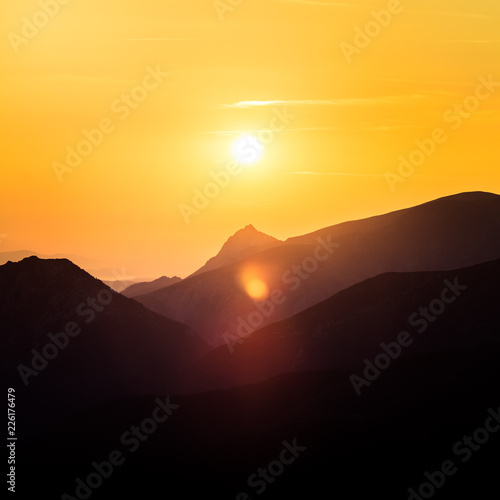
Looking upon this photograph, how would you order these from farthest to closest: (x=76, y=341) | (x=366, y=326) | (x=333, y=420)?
(x=76, y=341) < (x=366, y=326) < (x=333, y=420)

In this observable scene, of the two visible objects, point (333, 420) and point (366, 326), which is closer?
point (333, 420)

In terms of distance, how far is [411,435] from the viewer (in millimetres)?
86125

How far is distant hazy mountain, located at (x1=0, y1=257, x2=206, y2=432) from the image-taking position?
156 meters

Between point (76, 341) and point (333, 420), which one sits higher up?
point (76, 341)

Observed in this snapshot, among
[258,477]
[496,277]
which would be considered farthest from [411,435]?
[496,277]

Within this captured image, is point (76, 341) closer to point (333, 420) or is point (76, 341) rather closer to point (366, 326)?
Answer: point (366, 326)

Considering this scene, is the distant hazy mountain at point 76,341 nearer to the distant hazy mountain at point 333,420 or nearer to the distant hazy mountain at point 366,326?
the distant hazy mountain at point 366,326

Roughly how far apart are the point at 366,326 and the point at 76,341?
5580cm

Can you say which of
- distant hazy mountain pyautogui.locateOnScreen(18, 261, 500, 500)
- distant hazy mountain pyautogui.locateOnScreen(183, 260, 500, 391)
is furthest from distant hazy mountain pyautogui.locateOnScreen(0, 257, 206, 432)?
distant hazy mountain pyautogui.locateOnScreen(18, 261, 500, 500)

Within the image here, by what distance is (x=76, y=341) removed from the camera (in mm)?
166125

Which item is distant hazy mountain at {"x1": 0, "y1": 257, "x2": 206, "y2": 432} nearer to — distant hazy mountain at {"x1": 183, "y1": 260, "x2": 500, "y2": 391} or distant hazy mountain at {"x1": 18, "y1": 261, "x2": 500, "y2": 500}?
distant hazy mountain at {"x1": 183, "y1": 260, "x2": 500, "y2": 391}

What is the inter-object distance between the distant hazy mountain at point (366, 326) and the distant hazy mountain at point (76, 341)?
48.2 ft

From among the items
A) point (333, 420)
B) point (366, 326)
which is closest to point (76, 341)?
point (366, 326)

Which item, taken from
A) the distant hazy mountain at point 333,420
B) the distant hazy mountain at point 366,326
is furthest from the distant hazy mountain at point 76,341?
the distant hazy mountain at point 333,420
